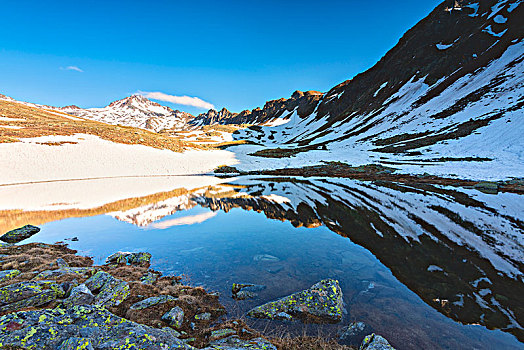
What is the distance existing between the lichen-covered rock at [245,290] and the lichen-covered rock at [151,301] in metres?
2.14

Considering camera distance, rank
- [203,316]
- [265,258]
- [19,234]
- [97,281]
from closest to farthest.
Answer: [203,316] < [97,281] < [265,258] < [19,234]

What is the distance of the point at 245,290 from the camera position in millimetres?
7984

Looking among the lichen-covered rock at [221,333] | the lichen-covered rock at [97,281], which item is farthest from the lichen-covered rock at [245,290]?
the lichen-covered rock at [97,281]

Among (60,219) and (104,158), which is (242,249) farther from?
(104,158)

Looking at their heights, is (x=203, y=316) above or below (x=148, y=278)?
above

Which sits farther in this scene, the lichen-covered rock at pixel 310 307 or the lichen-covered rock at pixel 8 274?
the lichen-covered rock at pixel 8 274

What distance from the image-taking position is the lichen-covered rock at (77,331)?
10.1 feet

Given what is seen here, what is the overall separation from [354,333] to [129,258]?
10.2 m

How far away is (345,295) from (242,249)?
581cm

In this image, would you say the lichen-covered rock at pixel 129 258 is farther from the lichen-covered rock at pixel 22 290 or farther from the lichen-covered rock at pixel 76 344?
the lichen-covered rock at pixel 76 344

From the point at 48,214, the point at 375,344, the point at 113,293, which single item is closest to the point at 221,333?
the point at 375,344

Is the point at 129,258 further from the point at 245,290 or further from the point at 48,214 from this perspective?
the point at 48,214

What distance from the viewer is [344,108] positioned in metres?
116

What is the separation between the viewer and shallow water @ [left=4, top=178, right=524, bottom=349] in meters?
6.32
